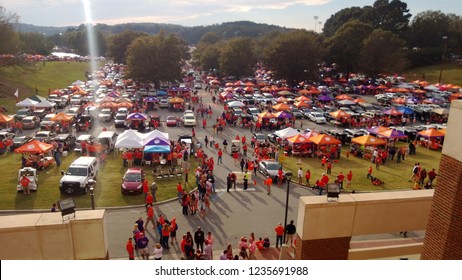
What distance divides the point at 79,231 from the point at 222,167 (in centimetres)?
1704

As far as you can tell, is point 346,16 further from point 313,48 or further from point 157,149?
point 157,149

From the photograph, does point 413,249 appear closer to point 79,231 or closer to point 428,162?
point 79,231

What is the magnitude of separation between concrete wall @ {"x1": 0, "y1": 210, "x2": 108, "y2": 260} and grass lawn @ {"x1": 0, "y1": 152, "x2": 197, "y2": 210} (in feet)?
34.0

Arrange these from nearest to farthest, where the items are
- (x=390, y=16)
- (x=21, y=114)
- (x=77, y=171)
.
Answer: (x=77, y=171) → (x=21, y=114) → (x=390, y=16)

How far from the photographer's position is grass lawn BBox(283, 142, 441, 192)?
74.0ft

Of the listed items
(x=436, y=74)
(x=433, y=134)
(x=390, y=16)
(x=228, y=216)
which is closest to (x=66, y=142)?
(x=228, y=216)

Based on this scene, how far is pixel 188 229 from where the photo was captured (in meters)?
16.4

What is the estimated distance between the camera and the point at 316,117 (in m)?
41.1

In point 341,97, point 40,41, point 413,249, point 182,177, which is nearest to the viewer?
point 413,249

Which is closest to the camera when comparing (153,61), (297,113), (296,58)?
(297,113)

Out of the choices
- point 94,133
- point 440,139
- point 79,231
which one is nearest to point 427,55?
point 440,139

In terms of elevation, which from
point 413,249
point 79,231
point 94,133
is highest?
point 79,231

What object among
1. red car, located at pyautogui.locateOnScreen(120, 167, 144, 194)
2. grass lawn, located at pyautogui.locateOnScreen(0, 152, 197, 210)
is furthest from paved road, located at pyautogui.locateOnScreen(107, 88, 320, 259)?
red car, located at pyautogui.locateOnScreen(120, 167, 144, 194)

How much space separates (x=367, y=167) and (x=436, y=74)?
73.1 m
